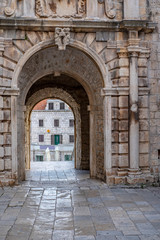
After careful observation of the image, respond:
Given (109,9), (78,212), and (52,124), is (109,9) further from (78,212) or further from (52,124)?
(52,124)

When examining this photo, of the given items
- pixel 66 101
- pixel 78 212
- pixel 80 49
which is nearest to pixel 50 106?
pixel 66 101

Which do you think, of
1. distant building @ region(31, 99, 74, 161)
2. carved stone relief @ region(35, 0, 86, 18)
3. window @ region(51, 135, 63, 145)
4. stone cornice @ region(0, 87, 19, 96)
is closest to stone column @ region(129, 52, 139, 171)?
carved stone relief @ region(35, 0, 86, 18)

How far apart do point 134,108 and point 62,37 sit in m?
2.77

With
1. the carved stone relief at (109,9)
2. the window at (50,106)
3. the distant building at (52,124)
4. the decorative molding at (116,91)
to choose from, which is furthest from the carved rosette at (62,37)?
the window at (50,106)

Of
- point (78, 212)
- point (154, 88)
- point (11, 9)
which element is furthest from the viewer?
point (154, 88)

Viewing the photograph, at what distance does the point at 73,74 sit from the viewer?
10805mm

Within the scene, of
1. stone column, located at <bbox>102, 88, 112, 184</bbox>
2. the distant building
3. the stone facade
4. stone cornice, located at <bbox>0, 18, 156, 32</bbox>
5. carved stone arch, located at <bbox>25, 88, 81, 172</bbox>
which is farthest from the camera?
the distant building

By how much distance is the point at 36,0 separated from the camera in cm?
880

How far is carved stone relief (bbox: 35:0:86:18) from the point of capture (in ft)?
28.9

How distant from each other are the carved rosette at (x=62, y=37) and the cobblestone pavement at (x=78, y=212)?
3881 mm

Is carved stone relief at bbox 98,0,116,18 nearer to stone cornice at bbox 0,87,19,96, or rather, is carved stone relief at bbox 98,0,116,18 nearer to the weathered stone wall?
the weathered stone wall

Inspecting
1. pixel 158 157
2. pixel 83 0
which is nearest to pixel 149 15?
pixel 83 0

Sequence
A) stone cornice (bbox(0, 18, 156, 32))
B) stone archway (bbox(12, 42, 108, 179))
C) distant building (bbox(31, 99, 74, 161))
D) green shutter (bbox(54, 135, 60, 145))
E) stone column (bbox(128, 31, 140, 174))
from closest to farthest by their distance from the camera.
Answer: stone cornice (bbox(0, 18, 156, 32)) → stone column (bbox(128, 31, 140, 174)) → stone archway (bbox(12, 42, 108, 179)) → distant building (bbox(31, 99, 74, 161)) → green shutter (bbox(54, 135, 60, 145))

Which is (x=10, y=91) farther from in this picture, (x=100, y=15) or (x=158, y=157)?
(x=158, y=157)
